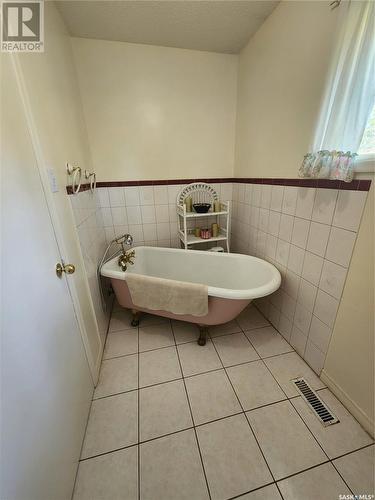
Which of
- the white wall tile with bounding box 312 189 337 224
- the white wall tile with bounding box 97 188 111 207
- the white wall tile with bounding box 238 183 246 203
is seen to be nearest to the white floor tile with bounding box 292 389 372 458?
the white wall tile with bounding box 312 189 337 224

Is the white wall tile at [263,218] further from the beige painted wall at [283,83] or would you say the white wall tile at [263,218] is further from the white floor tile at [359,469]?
the white floor tile at [359,469]

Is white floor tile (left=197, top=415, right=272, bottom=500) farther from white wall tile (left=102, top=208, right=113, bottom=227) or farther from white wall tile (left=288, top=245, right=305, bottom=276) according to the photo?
white wall tile (left=102, top=208, right=113, bottom=227)

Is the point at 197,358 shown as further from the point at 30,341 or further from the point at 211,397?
the point at 30,341

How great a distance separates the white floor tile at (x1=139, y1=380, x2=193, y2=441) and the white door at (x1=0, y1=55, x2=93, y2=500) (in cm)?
35

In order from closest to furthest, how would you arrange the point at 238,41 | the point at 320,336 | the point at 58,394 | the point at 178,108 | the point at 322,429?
1. the point at 58,394
2. the point at 322,429
3. the point at 320,336
4. the point at 238,41
5. the point at 178,108

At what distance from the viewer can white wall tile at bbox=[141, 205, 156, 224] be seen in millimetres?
2150

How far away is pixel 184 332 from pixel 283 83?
2044 millimetres

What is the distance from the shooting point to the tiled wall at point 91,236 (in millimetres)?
1332

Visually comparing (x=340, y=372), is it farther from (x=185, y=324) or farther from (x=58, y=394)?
(x=58, y=394)

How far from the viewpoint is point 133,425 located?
1.10 m

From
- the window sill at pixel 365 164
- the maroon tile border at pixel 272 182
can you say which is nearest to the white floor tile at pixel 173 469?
the maroon tile border at pixel 272 182

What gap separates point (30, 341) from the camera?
669mm

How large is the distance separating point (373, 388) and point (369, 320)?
36 cm

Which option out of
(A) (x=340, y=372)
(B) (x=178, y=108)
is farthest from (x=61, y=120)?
(A) (x=340, y=372)
